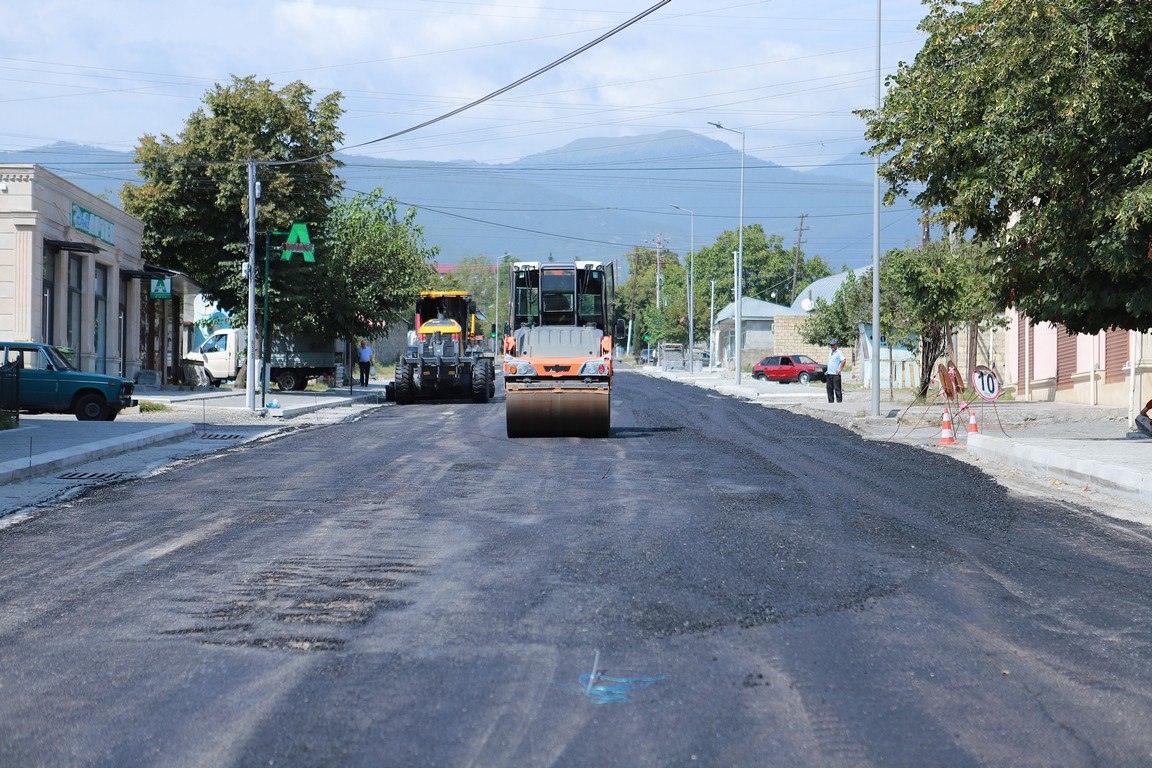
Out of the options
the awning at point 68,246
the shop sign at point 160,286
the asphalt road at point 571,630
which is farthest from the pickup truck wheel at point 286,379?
the asphalt road at point 571,630

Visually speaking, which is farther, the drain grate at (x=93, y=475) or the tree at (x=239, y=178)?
the tree at (x=239, y=178)

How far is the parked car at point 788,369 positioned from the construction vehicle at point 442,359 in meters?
31.4

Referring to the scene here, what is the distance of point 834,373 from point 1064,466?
67.7 feet

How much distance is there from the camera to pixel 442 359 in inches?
1500

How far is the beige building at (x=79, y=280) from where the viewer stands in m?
31.3

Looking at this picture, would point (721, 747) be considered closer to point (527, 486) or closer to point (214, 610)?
point (214, 610)

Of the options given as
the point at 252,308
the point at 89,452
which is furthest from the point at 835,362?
the point at 89,452

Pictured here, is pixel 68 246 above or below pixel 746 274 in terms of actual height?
below

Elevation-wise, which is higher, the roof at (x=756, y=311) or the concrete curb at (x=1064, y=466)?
the roof at (x=756, y=311)

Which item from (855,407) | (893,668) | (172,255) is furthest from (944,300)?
(893,668)

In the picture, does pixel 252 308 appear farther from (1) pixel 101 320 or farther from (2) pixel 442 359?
(1) pixel 101 320

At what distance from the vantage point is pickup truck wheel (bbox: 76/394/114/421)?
1010 inches

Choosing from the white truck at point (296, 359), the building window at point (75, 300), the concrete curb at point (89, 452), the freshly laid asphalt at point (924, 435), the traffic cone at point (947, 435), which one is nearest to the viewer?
the concrete curb at point (89, 452)

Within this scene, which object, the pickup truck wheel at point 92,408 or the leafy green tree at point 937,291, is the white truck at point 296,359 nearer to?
the pickup truck wheel at point 92,408
